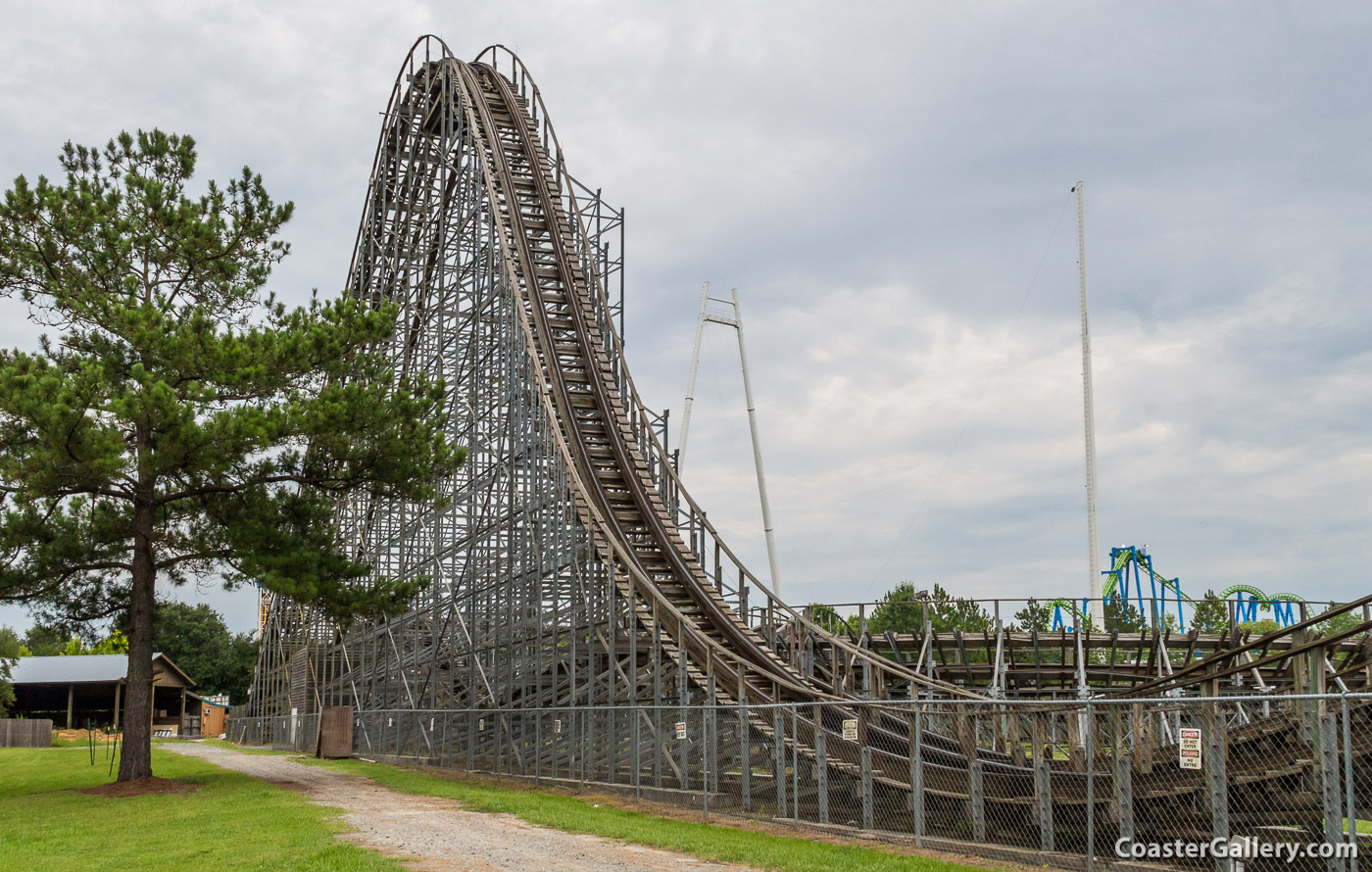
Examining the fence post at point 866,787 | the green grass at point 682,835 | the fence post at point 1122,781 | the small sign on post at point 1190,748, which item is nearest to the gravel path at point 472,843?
the green grass at point 682,835

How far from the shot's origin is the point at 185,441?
19.6 m

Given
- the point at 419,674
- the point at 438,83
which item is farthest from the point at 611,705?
the point at 438,83

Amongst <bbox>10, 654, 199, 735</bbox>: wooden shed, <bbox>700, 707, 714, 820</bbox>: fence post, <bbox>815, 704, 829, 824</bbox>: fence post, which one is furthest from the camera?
<bbox>10, 654, 199, 735</bbox>: wooden shed

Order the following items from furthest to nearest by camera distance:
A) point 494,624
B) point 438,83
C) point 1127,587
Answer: point 1127,587
point 438,83
point 494,624

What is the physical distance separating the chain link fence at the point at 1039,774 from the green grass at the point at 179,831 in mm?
5224

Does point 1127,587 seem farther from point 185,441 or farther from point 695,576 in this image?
point 185,441

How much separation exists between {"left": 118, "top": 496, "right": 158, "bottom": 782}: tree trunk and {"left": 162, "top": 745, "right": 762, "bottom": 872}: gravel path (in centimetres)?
450

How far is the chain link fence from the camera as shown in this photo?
407 inches

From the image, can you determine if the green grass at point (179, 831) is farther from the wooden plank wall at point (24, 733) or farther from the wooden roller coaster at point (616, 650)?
the wooden plank wall at point (24, 733)

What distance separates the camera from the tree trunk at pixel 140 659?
21.4 metres

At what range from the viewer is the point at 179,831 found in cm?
1495

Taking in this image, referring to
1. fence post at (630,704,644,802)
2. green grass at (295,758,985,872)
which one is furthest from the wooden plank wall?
fence post at (630,704,644,802)

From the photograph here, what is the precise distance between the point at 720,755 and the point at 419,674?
1627cm

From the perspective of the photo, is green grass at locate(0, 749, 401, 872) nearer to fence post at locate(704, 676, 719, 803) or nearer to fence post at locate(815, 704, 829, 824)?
fence post at locate(704, 676, 719, 803)
